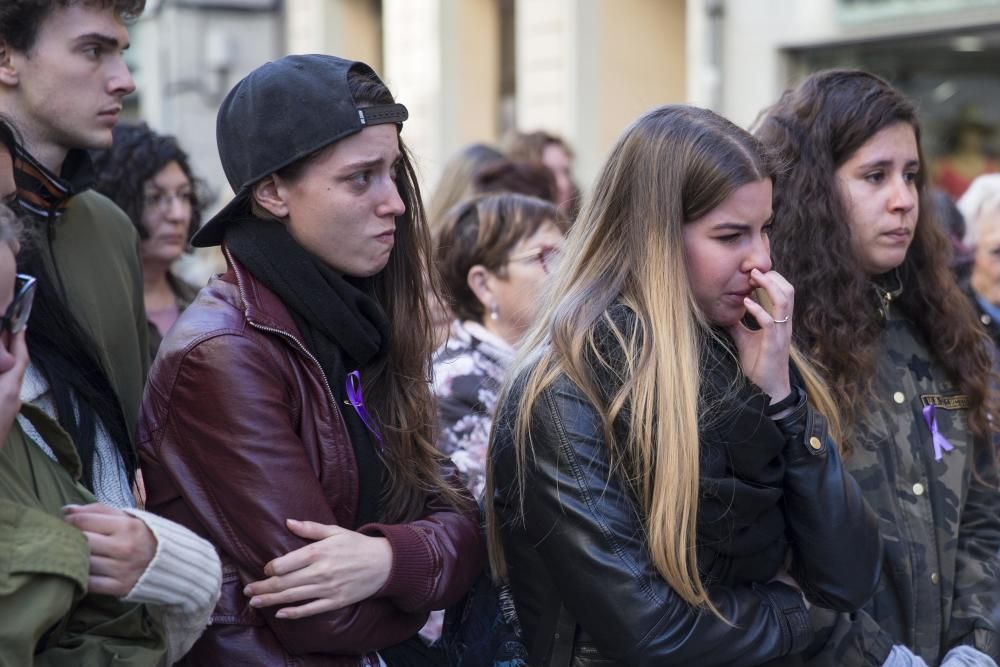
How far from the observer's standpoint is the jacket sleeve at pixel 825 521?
7.94ft

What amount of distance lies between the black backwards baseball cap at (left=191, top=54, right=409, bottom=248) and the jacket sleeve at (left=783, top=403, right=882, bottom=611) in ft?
3.57

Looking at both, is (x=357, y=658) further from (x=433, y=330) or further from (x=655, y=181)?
(x=655, y=181)

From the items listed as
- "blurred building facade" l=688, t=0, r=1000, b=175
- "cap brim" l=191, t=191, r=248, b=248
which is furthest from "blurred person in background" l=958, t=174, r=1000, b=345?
"blurred building facade" l=688, t=0, r=1000, b=175

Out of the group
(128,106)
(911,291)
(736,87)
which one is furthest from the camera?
(128,106)

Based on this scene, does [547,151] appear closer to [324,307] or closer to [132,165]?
[132,165]

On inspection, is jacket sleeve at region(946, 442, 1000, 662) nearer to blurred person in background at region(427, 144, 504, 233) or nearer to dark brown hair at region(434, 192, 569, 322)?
dark brown hair at region(434, 192, 569, 322)

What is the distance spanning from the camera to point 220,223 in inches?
102

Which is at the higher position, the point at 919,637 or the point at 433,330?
the point at 433,330

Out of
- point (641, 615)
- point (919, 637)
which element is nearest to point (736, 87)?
point (919, 637)

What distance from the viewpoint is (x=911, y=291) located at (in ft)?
10.7

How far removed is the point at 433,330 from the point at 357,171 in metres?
0.48

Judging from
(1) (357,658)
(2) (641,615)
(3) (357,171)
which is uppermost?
(3) (357,171)

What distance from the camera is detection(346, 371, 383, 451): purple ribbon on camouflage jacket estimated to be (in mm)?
2521

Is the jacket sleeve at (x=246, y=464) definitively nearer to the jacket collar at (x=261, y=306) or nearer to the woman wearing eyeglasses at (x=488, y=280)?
the jacket collar at (x=261, y=306)
